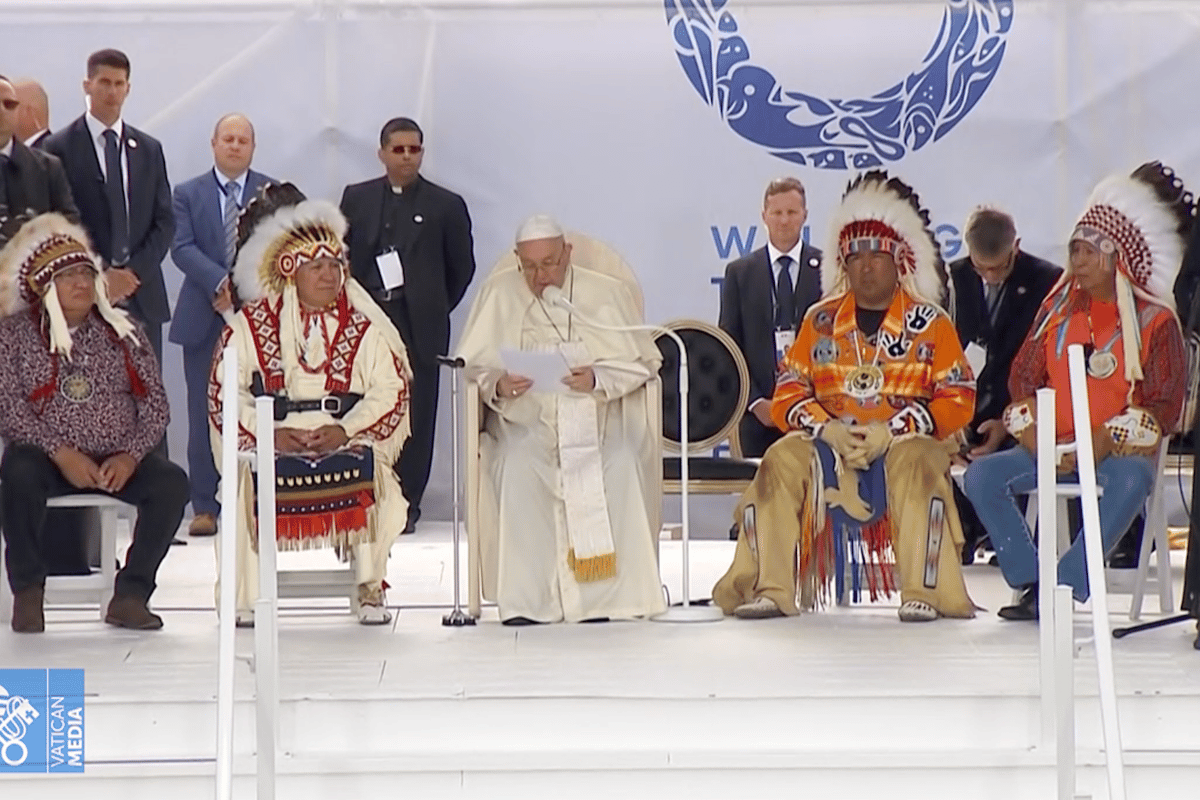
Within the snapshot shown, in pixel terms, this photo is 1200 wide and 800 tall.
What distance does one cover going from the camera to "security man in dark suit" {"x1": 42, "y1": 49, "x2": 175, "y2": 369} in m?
7.97

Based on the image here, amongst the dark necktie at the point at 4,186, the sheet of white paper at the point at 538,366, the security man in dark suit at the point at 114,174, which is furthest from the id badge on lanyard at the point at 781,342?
the dark necktie at the point at 4,186

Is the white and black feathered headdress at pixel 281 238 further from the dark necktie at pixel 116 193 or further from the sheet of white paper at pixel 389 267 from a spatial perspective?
the sheet of white paper at pixel 389 267

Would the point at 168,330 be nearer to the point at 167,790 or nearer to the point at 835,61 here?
the point at 835,61

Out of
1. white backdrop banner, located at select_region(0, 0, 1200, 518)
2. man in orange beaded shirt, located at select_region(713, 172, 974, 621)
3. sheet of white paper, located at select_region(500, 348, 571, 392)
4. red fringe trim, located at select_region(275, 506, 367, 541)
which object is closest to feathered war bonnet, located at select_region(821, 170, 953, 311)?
man in orange beaded shirt, located at select_region(713, 172, 974, 621)

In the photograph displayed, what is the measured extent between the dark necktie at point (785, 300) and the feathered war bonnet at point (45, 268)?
8.47ft

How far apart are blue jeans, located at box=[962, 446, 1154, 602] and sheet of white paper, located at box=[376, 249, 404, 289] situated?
2.98 meters

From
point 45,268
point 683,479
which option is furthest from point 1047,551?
point 45,268

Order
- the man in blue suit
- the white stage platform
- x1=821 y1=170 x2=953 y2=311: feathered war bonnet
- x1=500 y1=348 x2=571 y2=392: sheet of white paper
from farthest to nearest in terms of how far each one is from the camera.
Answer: the man in blue suit < x1=821 y1=170 x2=953 y2=311: feathered war bonnet < x1=500 y1=348 x2=571 y2=392: sheet of white paper < the white stage platform

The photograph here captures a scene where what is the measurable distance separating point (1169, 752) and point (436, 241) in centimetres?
425

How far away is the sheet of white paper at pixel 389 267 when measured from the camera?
8.42 meters

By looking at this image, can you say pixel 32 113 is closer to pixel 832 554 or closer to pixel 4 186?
pixel 4 186

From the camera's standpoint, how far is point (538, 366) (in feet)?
20.5

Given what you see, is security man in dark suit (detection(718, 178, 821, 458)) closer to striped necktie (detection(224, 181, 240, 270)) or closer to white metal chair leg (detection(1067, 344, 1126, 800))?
striped necktie (detection(224, 181, 240, 270))

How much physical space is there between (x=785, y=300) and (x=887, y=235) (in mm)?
1405
